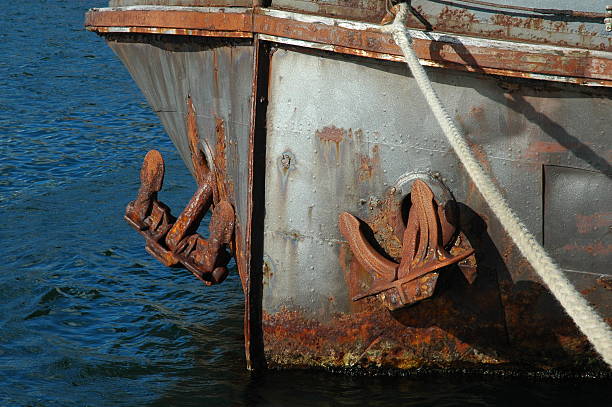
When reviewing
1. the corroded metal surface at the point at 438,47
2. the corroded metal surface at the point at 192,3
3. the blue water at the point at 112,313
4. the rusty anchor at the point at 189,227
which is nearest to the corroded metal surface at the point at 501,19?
the corroded metal surface at the point at 438,47

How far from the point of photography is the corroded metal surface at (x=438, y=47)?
3691mm

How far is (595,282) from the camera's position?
4203 millimetres

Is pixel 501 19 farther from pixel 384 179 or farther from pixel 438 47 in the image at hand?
pixel 384 179

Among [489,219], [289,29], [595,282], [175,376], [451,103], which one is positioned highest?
[289,29]

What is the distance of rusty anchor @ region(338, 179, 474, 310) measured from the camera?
153 inches

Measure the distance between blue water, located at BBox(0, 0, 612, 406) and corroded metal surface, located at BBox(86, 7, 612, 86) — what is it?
67.1 inches

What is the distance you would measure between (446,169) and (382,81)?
1.63ft

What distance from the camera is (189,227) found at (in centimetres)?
493

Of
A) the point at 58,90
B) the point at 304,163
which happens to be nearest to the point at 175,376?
the point at 304,163

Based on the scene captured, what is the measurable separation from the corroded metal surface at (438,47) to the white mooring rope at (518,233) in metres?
0.10

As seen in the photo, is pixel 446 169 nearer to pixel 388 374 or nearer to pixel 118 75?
pixel 388 374

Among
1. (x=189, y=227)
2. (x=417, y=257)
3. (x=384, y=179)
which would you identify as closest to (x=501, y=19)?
(x=384, y=179)

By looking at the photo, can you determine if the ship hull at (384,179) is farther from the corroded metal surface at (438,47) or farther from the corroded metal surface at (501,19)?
the corroded metal surface at (501,19)

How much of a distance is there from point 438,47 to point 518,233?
1052 mm
